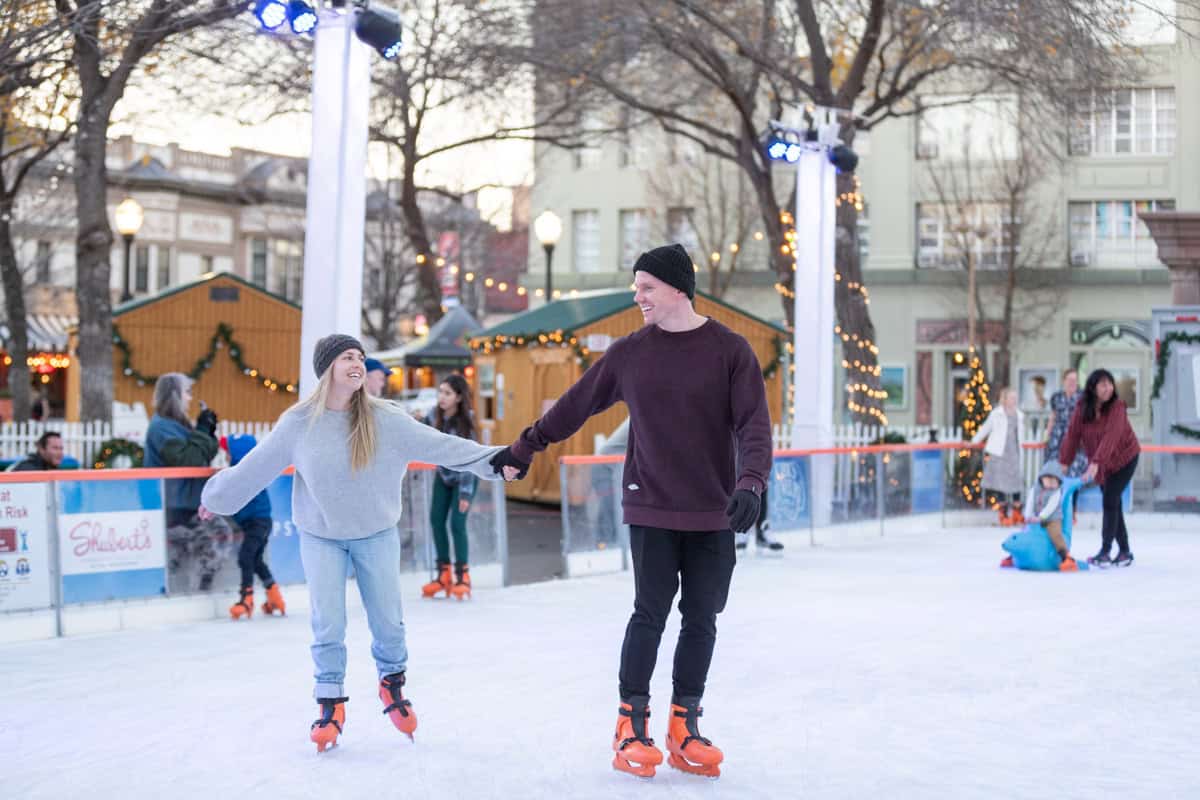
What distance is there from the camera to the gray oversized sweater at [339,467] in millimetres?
5996

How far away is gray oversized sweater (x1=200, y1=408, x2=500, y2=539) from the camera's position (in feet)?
19.7

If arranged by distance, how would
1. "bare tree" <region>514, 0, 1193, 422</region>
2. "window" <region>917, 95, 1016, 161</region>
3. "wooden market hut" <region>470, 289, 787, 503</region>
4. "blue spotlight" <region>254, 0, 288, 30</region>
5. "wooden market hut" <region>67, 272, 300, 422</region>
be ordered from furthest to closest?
"window" <region>917, 95, 1016, 161</region>, "wooden market hut" <region>67, 272, 300, 422</region>, "wooden market hut" <region>470, 289, 787, 503</region>, "bare tree" <region>514, 0, 1193, 422</region>, "blue spotlight" <region>254, 0, 288, 30</region>

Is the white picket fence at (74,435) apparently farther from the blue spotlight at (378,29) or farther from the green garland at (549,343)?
the blue spotlight at (378,29)

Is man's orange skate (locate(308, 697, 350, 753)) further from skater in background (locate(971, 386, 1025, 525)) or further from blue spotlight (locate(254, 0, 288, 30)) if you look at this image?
skater in background (locate(971, 386, 1025, 525))

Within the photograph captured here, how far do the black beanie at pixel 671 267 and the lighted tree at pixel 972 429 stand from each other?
13.9 metres

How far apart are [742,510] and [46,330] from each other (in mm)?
49086

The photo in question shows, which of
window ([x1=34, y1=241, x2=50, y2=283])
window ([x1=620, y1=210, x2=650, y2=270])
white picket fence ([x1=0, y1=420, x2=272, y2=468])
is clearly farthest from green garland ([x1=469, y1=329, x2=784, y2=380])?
window ([x1=34, y1=241, x2=50, y2=283])

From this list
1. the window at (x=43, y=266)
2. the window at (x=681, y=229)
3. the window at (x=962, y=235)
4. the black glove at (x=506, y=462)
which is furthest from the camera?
the window at (x=43, y=266)

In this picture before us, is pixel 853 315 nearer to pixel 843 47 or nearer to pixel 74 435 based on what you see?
pixel 843 47

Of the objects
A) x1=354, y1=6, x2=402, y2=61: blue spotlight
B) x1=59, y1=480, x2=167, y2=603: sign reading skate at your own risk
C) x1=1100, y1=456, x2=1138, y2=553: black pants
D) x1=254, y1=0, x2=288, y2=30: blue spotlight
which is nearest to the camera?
x1=59, y1=480, x2=167, y2=603: sign reading skate at your own risk

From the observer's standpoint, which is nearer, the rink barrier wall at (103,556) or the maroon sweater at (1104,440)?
the rink barrier wall at (103,556)

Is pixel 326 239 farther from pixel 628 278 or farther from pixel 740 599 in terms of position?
pixel 628 278

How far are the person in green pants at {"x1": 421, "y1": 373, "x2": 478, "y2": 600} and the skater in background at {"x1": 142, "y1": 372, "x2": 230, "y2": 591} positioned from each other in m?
1.56

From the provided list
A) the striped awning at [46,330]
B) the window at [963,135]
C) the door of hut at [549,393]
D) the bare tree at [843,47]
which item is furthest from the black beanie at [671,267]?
the striped awning at [46,330]
